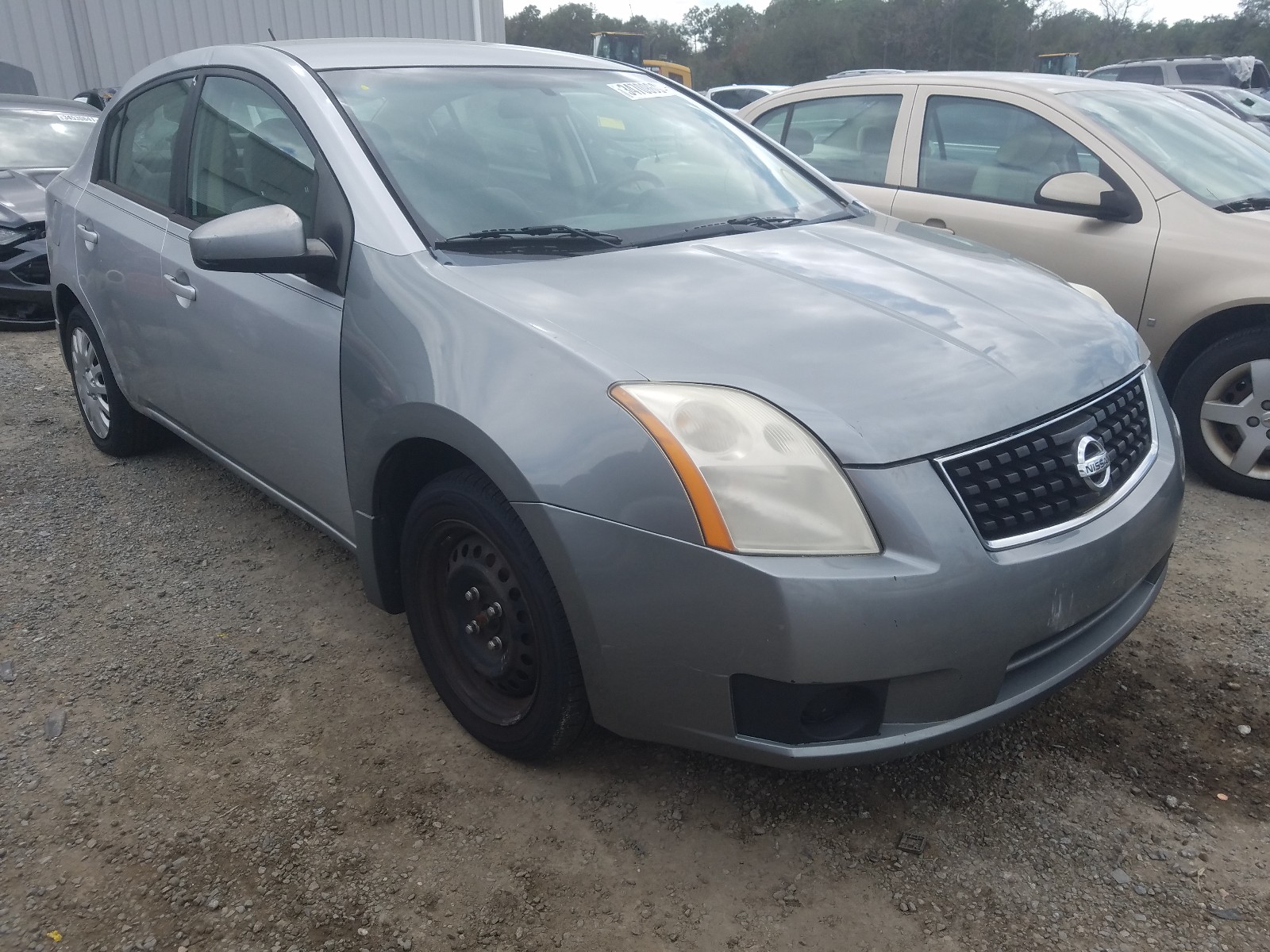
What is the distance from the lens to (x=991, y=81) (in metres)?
4.52

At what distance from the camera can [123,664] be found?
2.74 meters

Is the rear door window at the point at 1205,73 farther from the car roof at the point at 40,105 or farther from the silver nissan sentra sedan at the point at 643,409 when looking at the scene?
the silver nissan sentra sedan at the point at 643,409

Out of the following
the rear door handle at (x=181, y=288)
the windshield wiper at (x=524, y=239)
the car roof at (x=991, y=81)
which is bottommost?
the rear door handle at (x=181, y=288)

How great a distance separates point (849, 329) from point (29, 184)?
7080mm

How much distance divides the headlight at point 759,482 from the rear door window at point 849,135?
340cm

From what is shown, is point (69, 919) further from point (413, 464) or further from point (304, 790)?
point (413, 464)

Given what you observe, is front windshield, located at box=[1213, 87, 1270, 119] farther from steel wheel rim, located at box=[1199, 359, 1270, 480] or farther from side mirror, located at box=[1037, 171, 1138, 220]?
steel wheel rim, located at box=[1199, 359, 1270, 480]

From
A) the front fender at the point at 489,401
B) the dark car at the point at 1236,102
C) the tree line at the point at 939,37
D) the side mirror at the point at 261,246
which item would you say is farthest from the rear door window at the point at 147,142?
the tree line at the point at 939,37

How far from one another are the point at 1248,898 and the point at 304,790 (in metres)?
1.99

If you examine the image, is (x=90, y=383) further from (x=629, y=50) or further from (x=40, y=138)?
(x=629, y=50)

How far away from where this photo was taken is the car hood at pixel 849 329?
185 centimetres

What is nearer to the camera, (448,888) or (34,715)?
(448,888)

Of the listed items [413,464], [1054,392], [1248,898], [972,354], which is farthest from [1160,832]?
[413,464]

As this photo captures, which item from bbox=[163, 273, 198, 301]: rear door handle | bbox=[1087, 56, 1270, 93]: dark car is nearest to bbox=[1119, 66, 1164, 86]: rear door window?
bbox=[1087, 56, 1270, 93]: dark car
